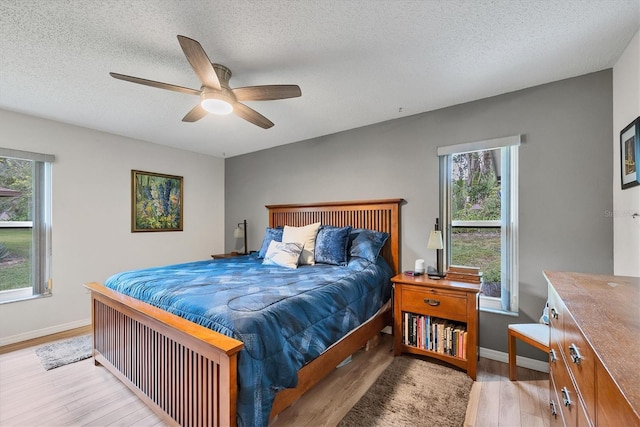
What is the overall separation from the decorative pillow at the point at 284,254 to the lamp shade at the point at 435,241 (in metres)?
1.32

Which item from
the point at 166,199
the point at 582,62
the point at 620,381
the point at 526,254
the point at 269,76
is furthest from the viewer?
the point at 166,199

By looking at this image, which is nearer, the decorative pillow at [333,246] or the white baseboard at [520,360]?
the white baseboard at [520,360]

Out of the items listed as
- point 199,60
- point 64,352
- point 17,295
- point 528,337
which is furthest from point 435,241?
point 17,295

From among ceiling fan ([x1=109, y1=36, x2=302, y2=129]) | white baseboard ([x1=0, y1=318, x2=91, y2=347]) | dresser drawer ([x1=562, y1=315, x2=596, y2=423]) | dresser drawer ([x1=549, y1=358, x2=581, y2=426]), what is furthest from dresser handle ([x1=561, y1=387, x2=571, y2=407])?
white baseboard ([x1=0, y1=318, x2=91, y2=347])

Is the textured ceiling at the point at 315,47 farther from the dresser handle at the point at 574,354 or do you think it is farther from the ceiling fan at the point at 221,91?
the dresser handle at the point at 574,354

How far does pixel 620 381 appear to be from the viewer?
0.55 m

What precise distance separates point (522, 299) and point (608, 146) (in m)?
1.36

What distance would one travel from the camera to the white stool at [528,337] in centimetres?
188

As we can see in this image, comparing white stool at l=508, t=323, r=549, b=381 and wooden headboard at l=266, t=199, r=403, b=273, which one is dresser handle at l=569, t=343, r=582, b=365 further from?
wooden headboard at l=266, t=199, r=403, b=273

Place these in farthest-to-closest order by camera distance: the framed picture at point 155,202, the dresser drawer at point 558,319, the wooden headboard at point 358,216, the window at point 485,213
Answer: the framed picture at point 155,202 → the wooden headboard at point 358,216 → the window at point 485,213 → the dresser drawer at point 558,319

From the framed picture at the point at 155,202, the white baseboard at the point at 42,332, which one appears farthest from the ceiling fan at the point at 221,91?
the white baseboard at the point at 42,332

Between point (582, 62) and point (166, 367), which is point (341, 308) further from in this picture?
point (582, 62)

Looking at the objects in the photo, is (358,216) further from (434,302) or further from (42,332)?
(42,332)

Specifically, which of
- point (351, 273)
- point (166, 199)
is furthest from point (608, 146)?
point (166, 199)
